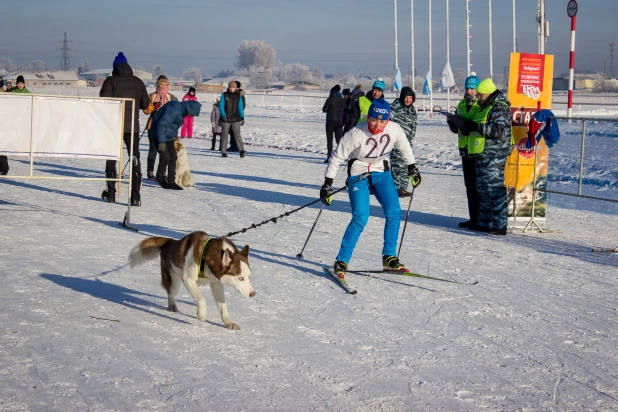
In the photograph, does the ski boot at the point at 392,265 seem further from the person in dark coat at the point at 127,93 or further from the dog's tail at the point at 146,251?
the person in dark coat at the point at 127,93

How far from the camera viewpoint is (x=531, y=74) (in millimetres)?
10789

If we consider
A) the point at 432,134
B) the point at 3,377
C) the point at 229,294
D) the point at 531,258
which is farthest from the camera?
the point at 432,134

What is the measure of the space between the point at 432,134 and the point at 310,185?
48.3 ft

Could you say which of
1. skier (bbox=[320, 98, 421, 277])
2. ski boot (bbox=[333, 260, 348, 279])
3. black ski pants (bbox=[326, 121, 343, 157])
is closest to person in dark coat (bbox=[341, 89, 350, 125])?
black ski pants (bbox=[326, 121, 343, 157])

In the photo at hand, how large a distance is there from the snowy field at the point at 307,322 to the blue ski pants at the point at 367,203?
0.44 meters

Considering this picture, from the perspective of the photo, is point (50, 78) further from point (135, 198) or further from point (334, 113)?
point (135, 198)

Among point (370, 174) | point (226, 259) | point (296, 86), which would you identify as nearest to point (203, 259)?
point (226, 259)

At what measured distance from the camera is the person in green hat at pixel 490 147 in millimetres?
10219

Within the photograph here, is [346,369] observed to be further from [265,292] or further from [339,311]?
[265,292]

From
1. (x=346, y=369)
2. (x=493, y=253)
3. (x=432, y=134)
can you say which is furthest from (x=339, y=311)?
(x=432, y=134)

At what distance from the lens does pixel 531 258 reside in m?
→ 9.17

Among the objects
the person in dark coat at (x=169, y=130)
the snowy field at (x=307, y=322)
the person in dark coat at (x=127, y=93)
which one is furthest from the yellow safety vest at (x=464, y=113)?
the person in dark coat at (x=169, y=130)

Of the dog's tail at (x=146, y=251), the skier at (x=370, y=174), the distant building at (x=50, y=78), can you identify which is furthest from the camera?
the distant building at (x=50, y=78)

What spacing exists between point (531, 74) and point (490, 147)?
4.01 ft
